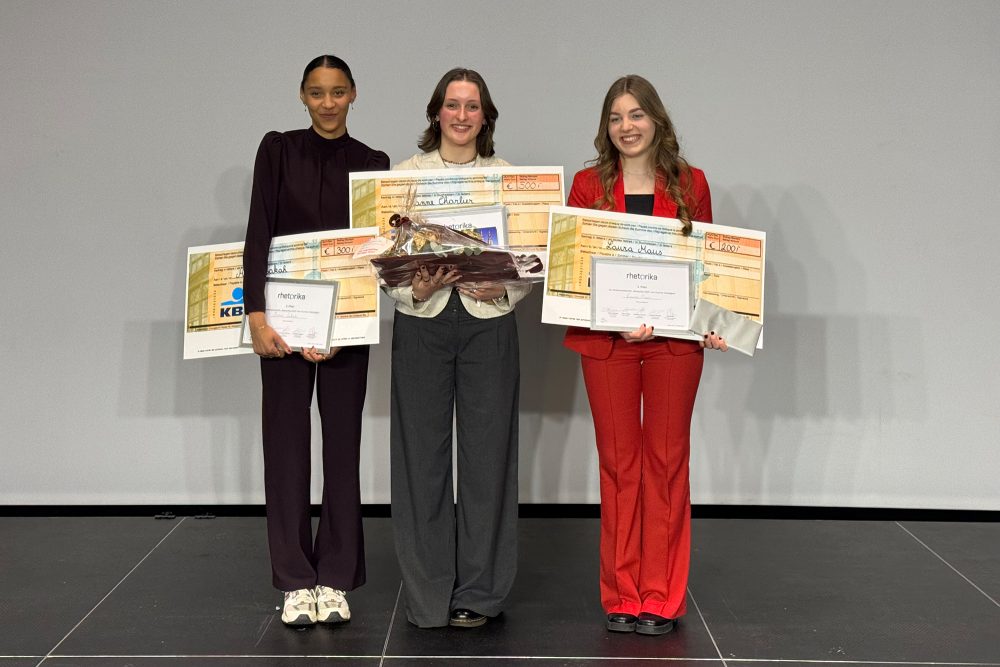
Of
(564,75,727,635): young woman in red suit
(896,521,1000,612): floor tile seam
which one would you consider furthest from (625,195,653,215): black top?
(896,521,1000,612): floor tile seam

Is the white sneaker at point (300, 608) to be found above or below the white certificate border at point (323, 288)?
below

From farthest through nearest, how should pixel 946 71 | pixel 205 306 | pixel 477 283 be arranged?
pixel 946 71 → pixel 205 306 → pixel 477 283

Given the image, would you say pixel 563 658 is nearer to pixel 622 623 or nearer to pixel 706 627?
pixel 622 623

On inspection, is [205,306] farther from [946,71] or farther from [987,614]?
[946,71]

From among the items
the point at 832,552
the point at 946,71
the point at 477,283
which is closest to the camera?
the point at 477,283

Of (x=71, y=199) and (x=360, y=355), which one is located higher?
(x=71, y=199)

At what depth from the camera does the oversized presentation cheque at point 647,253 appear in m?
2.85

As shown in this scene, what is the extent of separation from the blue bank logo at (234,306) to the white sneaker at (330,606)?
0.87 metres

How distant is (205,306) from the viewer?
304 cm

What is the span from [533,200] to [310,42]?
5.80 ft

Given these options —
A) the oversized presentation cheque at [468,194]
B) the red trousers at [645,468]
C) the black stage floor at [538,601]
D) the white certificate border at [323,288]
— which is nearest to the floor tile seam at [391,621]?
the black stage floor at [538,601]

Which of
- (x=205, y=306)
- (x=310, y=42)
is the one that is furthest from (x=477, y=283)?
(x=310, y=42)

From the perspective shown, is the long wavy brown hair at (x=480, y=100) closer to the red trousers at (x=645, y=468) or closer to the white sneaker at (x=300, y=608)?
the red trousers at (x=645, y=468)

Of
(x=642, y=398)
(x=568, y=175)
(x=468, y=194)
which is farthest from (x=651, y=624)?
(x=568, y=175)
